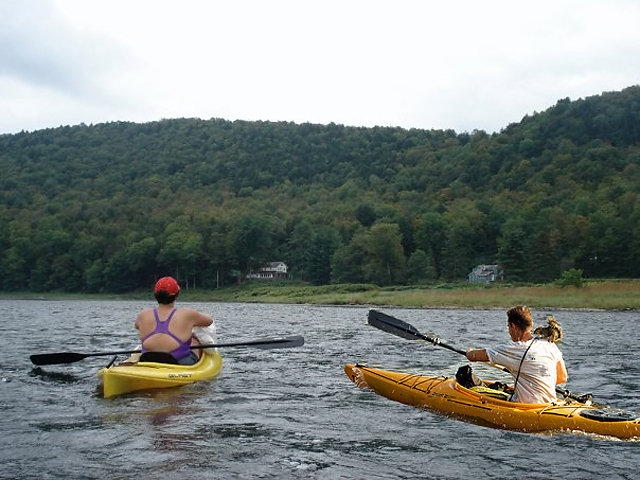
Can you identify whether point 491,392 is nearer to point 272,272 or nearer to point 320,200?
point 272,272

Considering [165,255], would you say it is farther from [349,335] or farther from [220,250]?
[349,335]

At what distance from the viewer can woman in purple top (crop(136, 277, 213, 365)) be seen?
10.3 meters

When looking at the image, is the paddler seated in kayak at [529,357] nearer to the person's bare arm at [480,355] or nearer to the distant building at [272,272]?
the person's bare arm at [480,355]

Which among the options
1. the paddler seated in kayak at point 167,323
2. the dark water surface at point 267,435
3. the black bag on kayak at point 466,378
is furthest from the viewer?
the paddler seated in kayak at point 167,323

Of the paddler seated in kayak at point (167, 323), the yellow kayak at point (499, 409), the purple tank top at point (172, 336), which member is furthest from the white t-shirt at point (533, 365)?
the purple tank top at point (172, 336)

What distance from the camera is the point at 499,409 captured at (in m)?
8.40

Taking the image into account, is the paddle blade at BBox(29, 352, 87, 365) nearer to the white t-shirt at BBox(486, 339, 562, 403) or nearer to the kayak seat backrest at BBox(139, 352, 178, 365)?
the kayak seat backrest at BBox(139, 352, 178, 365)

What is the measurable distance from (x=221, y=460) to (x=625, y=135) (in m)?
140

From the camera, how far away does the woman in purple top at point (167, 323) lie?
33.8ft

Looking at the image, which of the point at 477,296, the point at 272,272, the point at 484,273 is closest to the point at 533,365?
the point at 477,296

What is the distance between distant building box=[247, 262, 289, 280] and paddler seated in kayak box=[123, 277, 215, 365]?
102627 mm

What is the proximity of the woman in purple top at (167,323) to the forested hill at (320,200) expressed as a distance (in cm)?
7830

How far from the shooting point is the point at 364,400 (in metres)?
10.5

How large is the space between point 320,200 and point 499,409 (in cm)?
13885
